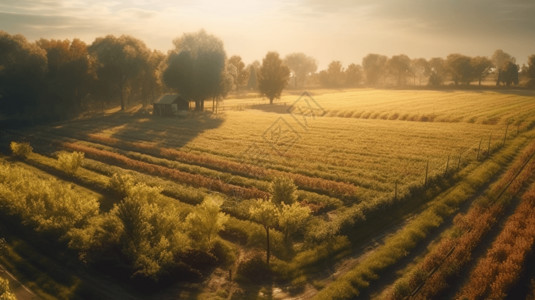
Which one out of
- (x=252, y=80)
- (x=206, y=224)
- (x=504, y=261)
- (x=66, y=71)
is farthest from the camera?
(x=252, y=80)

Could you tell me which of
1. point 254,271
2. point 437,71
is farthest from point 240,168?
point 437,71

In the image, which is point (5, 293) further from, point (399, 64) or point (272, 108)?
point (399, 64)

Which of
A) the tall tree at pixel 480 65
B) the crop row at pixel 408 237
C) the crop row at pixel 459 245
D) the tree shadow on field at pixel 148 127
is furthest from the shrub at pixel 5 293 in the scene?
the tall tree at pixel 480 65

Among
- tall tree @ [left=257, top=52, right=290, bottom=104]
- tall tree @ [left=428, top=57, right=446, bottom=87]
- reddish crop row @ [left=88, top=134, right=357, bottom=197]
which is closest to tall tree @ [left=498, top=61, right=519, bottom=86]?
tall tree @ [left=428, top=57, right=446, bottom=87]

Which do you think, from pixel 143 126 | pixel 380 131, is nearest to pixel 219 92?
pixel 143 126

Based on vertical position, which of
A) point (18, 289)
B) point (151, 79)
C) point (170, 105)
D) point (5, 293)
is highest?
point (151, 79)

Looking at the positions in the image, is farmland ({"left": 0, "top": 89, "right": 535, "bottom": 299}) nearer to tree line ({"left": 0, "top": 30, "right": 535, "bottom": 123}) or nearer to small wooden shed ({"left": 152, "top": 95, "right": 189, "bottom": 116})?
tree line ({"left": 0, "top": 30, "right": 535, "bottom": 123})
